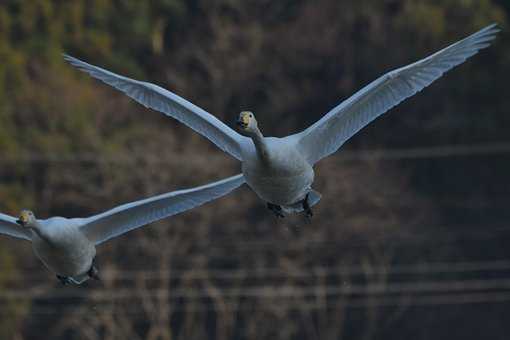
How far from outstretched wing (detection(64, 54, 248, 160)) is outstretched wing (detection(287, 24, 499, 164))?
61 cm

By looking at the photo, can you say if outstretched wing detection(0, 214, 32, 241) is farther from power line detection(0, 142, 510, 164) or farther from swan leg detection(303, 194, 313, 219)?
power line detection(0, 142, 510, 164)

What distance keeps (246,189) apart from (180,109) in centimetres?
2052

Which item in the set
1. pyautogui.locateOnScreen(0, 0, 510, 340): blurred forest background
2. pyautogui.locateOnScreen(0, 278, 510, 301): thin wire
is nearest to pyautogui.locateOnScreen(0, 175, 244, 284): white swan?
pyautogui.locateOnScreen(0, 0, 510, 340): blurred forest background

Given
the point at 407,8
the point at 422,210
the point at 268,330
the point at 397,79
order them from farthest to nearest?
the point at 407,8
the point at 422,210
the point at 268,330
the point at 397,79

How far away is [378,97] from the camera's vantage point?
15812 mm

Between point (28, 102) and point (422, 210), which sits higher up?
point (28, 102)

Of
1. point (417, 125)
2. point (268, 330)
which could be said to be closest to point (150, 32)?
point (417, 125)

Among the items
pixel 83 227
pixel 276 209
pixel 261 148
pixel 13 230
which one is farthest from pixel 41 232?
pixel 261 148

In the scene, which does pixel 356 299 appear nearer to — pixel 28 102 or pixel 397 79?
pixel 28 102

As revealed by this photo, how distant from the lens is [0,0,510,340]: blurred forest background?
34844mm

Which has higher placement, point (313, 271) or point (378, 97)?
point (313, 271)

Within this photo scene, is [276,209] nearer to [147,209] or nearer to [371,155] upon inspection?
[147,209]

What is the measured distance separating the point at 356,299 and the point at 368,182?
8.41 feet

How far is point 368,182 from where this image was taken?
36.7 meters
